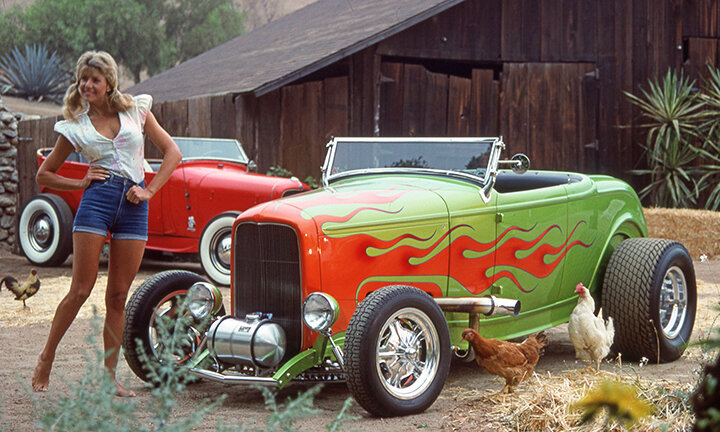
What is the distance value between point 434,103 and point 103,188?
9.47 metres

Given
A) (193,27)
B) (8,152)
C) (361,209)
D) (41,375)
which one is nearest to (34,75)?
(8,152)

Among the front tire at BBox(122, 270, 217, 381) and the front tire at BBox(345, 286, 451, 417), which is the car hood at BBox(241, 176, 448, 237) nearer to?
the front tire at BBox(345, 286, 451, 417)

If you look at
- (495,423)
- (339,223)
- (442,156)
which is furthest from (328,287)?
(442,156)

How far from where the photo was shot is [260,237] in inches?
195

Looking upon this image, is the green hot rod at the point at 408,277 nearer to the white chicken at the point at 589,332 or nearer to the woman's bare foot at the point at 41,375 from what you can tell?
the white chicken at the point at 589,332

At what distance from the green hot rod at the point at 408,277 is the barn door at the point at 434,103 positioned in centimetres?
698

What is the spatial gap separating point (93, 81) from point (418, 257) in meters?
2.05

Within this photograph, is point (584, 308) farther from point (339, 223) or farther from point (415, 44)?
point (415, 44)

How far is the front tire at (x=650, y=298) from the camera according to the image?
5.79 meters

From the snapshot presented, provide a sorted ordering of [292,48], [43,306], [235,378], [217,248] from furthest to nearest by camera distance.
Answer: [292,48] → [217,248] → [43,306] → [235,378]

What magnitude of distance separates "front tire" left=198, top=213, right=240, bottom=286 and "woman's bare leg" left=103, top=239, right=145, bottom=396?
5.01 metres

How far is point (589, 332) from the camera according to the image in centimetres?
532

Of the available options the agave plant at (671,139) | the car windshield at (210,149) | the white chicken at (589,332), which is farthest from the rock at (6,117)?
the white chicken at (589,332)

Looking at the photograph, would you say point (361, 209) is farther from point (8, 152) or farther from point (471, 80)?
point (8, 152)
